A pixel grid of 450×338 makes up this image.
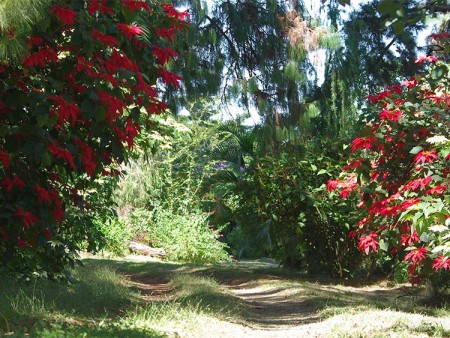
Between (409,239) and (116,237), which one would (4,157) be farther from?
(116,237)

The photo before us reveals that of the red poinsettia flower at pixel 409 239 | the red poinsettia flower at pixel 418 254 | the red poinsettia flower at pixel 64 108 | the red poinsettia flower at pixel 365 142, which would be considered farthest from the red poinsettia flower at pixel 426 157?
the red poinsettia flower at pixel 64 108

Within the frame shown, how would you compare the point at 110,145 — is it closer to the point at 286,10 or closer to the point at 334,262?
the point at 286,10

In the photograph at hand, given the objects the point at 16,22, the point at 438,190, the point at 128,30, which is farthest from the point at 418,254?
the point at 16,22

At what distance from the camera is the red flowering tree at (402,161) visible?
23.5 ft

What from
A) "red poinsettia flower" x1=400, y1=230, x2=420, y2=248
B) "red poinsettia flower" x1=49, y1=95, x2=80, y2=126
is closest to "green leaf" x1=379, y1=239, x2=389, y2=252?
"red poinsettia flower" x1=400, y1=230, x2=420, y2=248

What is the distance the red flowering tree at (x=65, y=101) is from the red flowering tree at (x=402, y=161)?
3.27 metres

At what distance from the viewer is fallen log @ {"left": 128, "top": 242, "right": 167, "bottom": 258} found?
19.8 metres

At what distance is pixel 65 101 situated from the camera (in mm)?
4480

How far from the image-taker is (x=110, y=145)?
5.19m

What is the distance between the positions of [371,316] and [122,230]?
1384cm

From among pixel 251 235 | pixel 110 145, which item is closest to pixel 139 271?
pixel 251 235

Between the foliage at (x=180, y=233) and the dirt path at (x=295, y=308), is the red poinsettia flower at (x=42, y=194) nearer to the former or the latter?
A: the dirt path at (x=295, y=308)

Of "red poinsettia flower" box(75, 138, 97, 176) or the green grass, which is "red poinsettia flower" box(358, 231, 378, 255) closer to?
the green grass

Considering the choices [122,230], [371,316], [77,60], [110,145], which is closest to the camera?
[77,60]
